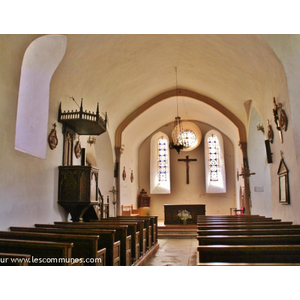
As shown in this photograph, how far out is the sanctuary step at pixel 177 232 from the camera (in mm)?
10695

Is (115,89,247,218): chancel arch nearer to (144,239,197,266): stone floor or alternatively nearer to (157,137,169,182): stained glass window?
(157,137,169,182): stained glass window

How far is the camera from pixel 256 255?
316cm

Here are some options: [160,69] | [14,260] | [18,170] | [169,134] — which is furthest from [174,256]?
[169,134]

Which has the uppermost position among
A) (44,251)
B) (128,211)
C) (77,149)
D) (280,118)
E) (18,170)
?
(280,118)

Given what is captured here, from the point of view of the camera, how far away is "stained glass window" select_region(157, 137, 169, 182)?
15.6m

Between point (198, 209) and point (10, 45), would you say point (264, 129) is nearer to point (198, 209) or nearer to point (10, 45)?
point (198, 209)

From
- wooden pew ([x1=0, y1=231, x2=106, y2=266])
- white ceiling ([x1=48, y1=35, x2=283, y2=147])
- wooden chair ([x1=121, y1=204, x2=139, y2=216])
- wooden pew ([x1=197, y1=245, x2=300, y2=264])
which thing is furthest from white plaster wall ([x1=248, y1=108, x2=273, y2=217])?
wooden pew ([x1=0, y1=231, x2=106, y2=266])

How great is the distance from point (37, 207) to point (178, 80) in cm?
699

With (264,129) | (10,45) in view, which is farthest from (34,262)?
(264,129)

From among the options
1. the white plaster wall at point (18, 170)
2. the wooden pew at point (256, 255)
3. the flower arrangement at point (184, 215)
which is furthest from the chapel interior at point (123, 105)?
the wooden pew at point (256, 255)

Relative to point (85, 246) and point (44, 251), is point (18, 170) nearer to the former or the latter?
point (85, 246)

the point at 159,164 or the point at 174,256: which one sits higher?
the point at 159,164

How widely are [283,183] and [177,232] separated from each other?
543 centimetres

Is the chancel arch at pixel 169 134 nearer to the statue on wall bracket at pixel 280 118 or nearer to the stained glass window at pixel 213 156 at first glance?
the stained glass window at pixel 213 156
